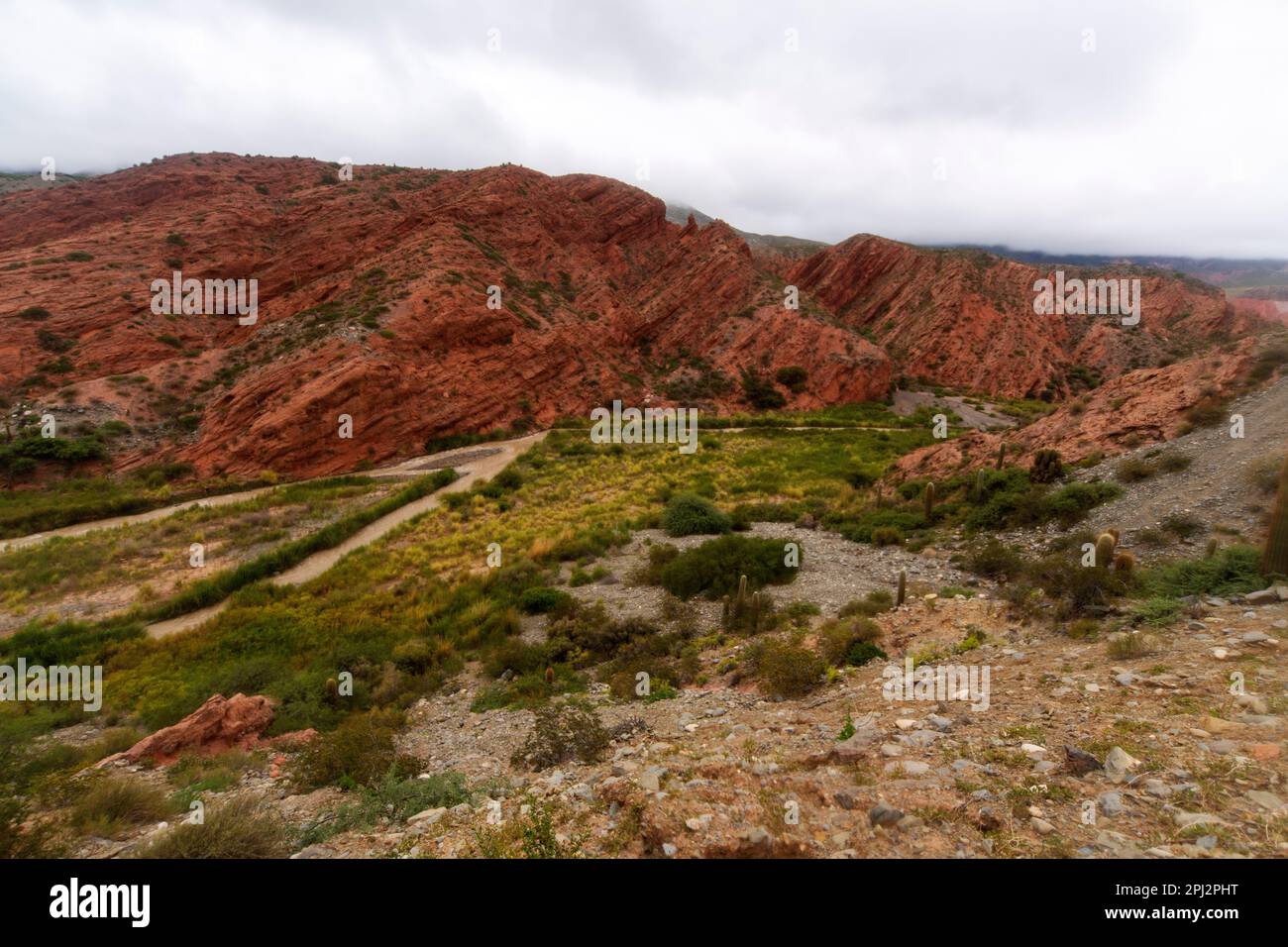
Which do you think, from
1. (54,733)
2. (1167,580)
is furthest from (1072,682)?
(54,733)

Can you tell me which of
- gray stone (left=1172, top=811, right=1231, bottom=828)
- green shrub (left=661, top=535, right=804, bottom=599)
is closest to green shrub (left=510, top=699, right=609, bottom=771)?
gray stone (left=1172, top=811, right=1231, bottom=828)

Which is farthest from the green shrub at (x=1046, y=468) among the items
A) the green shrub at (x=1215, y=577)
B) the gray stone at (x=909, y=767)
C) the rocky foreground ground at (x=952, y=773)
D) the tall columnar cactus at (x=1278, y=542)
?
the gray stone at (x=909, y=767)

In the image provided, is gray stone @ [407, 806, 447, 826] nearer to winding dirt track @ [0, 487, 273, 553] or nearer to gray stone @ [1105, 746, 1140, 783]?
gray stone @ [1105, 746, 1140, 783]

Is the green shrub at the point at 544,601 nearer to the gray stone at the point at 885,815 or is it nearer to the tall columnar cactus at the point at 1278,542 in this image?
the gray stone at the point at 885,815

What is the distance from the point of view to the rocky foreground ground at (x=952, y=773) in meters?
3.50

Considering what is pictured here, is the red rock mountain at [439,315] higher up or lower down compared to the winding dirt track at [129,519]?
higher up

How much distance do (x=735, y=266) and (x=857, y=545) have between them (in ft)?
168

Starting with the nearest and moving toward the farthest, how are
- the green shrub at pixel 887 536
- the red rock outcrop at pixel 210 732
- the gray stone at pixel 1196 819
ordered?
the gray stone at pixel 1196 819 < the red rock outcrop at pixel 210 732 < the green shrub at pixel 887 536

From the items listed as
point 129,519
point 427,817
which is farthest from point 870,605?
point 129,519

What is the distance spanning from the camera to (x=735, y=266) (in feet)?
192

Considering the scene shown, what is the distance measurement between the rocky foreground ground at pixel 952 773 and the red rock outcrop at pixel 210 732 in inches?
24.3

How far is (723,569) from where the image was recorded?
12750 millimetres

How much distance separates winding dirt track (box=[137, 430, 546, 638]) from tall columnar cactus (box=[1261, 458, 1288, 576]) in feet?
67.5

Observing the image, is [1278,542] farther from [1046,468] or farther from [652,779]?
[652,779]
